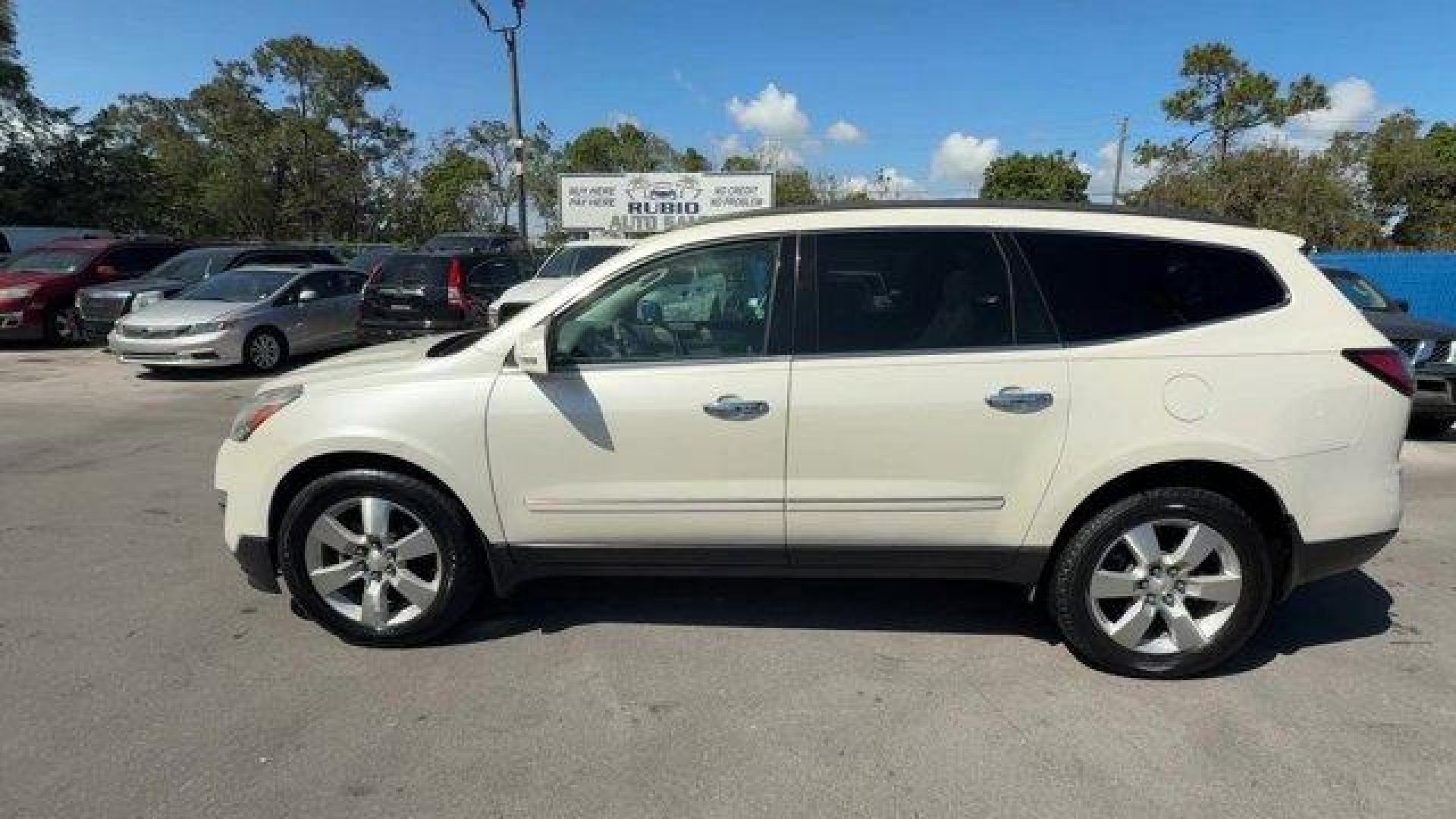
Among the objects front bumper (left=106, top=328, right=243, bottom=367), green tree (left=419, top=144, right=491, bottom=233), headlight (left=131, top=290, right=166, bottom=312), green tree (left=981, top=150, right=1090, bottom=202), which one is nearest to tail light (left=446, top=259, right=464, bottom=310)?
front bumper (left=106, top=328, right=243, bottom=367)

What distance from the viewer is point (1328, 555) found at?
3.55 metres

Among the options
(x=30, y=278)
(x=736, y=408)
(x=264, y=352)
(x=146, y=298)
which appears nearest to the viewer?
(x=736, y=408)

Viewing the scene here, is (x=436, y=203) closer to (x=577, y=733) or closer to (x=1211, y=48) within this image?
(x=1211, y=48)

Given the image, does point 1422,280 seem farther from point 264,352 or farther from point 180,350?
point 180,350

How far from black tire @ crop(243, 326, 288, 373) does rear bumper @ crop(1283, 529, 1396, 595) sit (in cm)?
1220

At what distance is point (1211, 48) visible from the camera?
38250 millimetres

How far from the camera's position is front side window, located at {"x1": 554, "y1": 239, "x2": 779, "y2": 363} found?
12.0 feet

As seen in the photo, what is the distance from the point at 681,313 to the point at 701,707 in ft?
5.05

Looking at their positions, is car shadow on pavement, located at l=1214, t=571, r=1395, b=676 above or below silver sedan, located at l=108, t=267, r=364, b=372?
below

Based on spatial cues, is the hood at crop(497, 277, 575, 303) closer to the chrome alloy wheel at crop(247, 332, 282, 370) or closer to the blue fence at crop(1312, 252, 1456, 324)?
the chrome alloy wheel at crop(247, 332, 282, 370)

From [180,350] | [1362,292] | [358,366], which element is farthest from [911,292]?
[180,350]

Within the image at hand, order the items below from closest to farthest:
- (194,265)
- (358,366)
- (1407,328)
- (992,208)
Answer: (992,208) → (358,366) → (1407,328) → (194,265)

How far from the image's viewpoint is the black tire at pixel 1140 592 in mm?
3518

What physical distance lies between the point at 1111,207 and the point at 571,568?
2.67m
